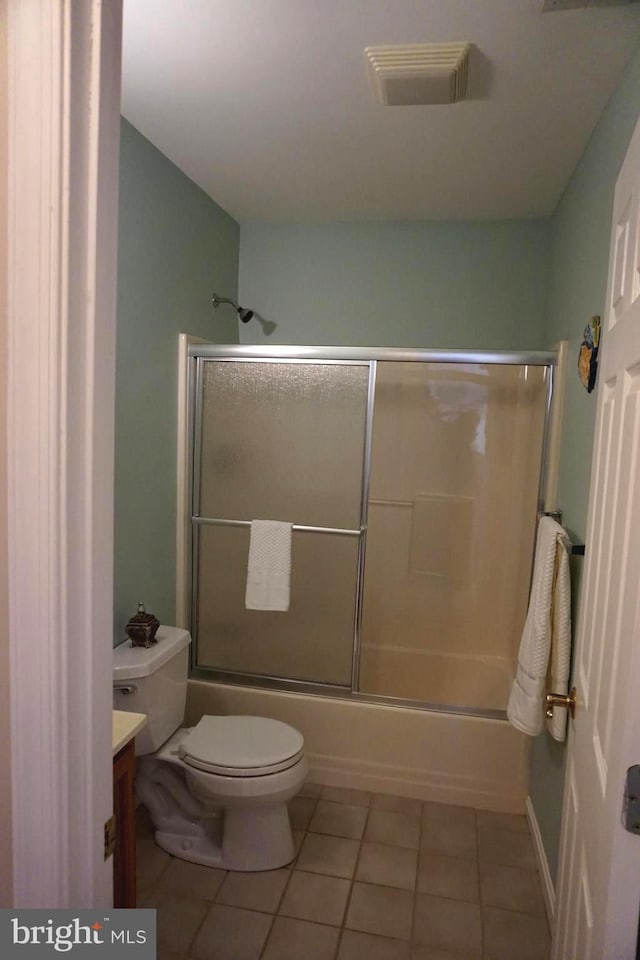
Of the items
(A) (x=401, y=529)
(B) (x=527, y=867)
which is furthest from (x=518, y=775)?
(A) (x=401, y=529)

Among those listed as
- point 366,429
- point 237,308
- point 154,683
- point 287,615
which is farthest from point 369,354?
point 154,683

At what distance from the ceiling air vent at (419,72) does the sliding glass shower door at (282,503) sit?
1.04 m

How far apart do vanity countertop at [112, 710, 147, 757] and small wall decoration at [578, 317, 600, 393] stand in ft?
5.03

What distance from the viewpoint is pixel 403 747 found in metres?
2.57

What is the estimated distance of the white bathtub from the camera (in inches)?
97.9

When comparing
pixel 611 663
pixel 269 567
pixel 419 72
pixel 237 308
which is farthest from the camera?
pixel 237 308

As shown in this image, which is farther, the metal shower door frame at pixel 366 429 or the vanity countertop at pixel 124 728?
the metal shower door frame at pixel 366 429

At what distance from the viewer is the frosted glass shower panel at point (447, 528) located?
9.42 feet

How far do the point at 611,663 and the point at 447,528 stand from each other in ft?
6.88

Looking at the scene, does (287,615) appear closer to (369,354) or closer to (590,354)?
(369,354)

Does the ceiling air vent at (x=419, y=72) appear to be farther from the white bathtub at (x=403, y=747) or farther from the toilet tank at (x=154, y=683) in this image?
the white bathtub at (x=403, y=747)

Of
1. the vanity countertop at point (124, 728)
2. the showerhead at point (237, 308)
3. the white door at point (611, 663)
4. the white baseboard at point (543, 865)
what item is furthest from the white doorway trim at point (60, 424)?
the showerhead at point (237, 308)

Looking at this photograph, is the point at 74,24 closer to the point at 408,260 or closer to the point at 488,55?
the point at 488,55

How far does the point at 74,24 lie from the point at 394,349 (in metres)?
1.89
